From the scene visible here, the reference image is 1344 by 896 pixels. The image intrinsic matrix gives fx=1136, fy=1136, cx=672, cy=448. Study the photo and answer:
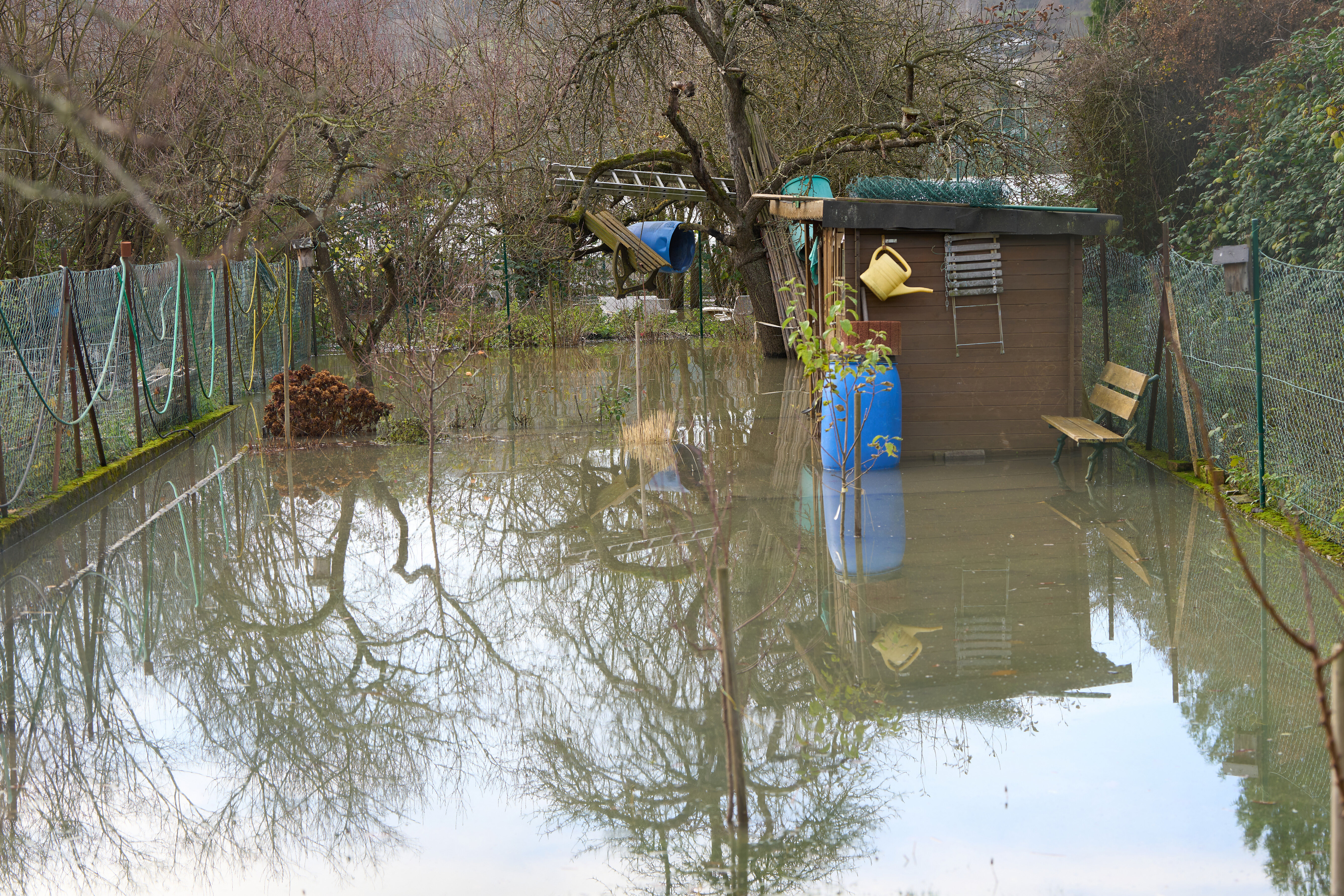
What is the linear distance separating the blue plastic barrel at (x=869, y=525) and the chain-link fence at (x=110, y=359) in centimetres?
577

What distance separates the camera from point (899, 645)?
19.2 ft

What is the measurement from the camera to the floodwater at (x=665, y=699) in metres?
4.03

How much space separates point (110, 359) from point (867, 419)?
6.91 metres

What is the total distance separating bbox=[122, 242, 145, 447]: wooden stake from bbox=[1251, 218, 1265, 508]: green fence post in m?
9.71

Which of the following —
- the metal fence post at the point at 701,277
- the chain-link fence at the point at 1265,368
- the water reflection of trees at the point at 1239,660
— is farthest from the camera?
the metal fence post at the point at 701,277

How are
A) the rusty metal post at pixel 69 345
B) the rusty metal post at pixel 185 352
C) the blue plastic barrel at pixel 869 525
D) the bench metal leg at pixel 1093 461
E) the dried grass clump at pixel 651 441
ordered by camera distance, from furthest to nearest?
the rusty metal post at pixel 185 352
the dried grass clump at pixel 651 441
the bench metal leg at pixel 1093 461
the rusty metal post at pixel 69 345
the blue plastic barrel at pixel 869 525

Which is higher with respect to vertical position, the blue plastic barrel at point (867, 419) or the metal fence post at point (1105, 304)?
the metal fence post at point (1105, 304)

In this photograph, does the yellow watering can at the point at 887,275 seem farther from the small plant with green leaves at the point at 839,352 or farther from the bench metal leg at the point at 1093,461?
the bench metal leg at the point at 1093,461

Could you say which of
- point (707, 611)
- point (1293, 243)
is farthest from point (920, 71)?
point (707, 611)

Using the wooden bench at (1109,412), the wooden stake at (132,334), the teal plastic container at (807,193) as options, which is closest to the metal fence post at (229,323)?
the wooden stake at (132,334)

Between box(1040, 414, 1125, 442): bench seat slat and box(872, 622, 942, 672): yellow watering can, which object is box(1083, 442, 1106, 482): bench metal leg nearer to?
box(1040, 414, 1125, 442): bench seat slat

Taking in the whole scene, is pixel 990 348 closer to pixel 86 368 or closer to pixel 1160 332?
pixel 1160 332

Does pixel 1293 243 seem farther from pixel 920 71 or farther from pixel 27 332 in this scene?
pixel 27 332

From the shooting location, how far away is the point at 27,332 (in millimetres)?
9102
